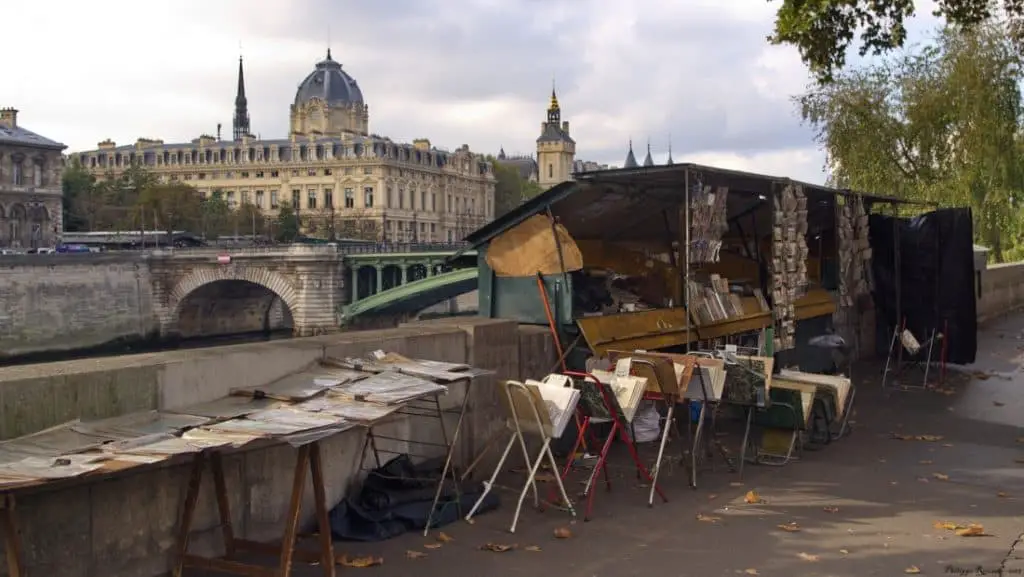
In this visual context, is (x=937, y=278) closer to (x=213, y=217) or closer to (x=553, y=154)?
(x=213, y=217)

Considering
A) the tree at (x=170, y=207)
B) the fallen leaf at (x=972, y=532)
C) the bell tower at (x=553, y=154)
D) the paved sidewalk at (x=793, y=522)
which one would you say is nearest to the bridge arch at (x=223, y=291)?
the tree at (x=170, y=207)

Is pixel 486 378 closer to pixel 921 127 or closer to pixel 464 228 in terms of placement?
pixel 921 127

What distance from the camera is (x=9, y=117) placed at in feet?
249

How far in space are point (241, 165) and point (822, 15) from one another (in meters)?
103

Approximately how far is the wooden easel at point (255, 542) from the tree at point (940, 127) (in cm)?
2183

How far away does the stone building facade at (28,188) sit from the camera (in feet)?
234

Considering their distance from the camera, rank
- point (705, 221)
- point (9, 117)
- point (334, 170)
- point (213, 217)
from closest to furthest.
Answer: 1. point (705, 221)
2. point (9, 117)
3. point (213, 217)
4. point (334, 170)

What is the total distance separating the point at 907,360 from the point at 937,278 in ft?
4.21

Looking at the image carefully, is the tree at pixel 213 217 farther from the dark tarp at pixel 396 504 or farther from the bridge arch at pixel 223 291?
the dark tarp at pixel 396 504

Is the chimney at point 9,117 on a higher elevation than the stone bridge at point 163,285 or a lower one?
higher

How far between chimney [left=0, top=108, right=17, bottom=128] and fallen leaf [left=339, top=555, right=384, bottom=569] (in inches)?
3042

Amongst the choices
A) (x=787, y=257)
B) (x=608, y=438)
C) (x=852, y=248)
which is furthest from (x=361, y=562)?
(x=852, y=248)

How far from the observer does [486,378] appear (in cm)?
802

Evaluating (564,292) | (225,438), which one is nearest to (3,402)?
(225,438)
